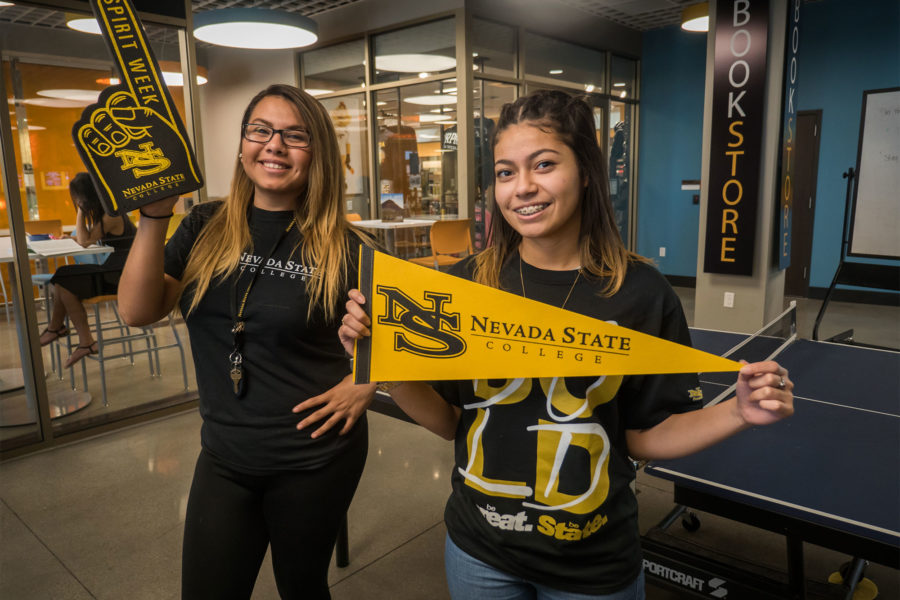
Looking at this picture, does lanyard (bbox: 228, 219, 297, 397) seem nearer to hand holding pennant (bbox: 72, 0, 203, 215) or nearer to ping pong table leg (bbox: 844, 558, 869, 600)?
hand holding pennant (bbox: 72, 0, 203, 215)

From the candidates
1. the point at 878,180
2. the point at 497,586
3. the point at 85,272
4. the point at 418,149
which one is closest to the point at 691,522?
the point at 497,586

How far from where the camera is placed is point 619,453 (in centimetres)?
107

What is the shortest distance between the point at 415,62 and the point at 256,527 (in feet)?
22.4

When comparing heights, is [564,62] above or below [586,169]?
above

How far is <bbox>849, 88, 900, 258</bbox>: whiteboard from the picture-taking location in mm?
4355

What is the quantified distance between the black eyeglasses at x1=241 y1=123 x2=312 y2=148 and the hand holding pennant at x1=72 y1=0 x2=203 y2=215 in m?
0.17

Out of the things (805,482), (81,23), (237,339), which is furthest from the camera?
(81,23)

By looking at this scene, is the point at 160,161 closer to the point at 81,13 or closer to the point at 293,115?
the point at 293,115

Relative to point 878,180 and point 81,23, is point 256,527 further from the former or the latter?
point 878,180

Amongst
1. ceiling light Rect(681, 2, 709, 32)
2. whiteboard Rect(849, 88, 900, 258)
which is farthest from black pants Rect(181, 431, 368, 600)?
ceiling light Rect(681, 2, 709, 32)

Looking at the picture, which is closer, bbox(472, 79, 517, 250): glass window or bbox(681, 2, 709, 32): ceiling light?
bbox(681, 2, 709, 32): ceiling light

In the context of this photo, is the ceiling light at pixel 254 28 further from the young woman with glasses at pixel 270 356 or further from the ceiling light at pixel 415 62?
the young woman with glasses at pixel 270 356

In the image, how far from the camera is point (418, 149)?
7820mm

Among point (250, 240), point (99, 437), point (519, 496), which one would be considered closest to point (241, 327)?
point (250, 240)
